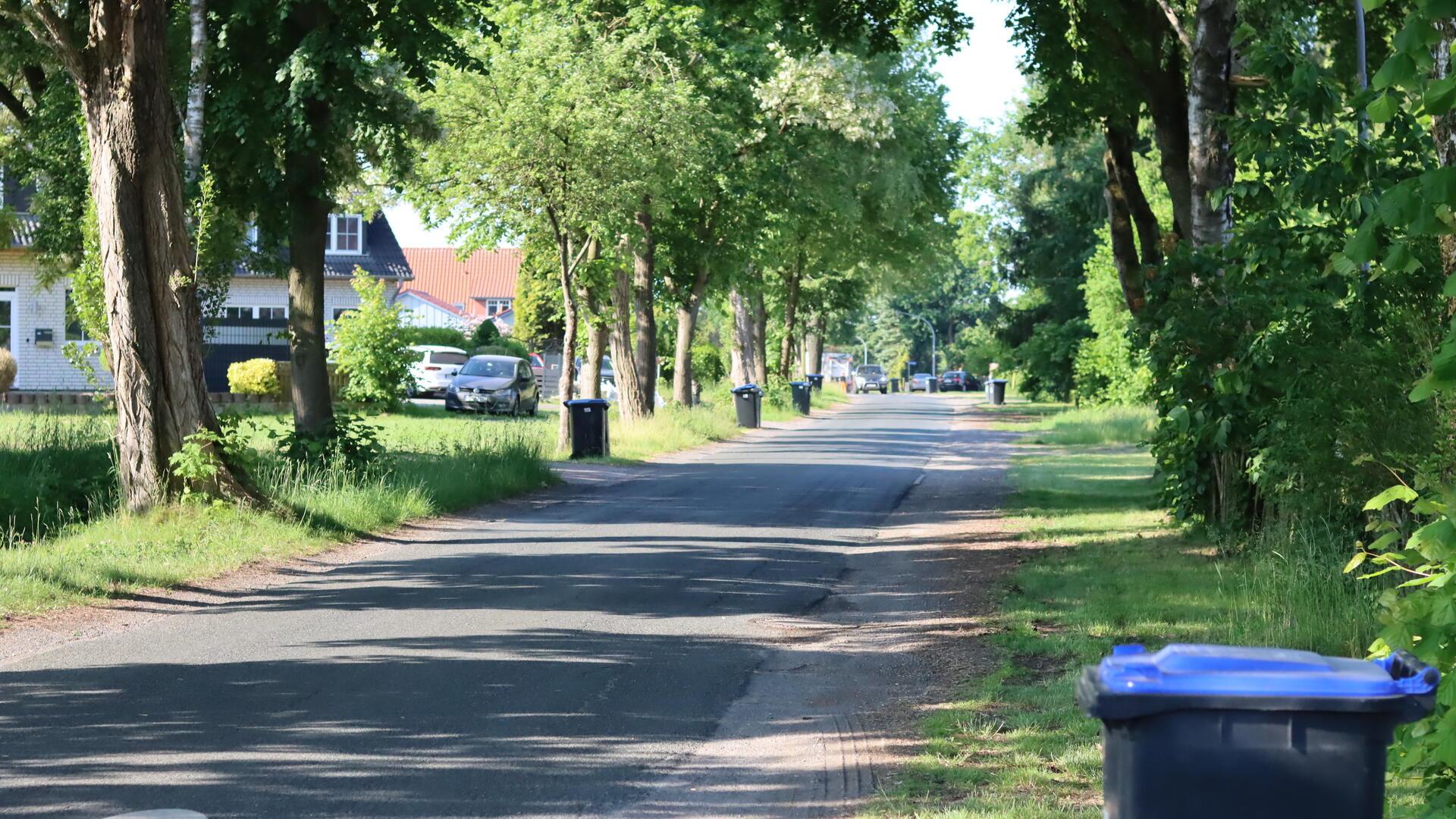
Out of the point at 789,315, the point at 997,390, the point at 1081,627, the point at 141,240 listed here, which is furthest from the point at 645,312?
the point at 997,390

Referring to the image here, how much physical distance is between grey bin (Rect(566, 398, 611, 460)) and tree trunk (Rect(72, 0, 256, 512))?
12.7 meters

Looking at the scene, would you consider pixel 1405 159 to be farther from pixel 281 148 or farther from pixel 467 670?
pixel 281 148

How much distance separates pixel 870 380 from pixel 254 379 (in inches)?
2982

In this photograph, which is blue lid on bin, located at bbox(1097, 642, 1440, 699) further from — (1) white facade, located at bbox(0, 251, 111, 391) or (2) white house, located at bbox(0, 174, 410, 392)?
(1) white facade, located at bbox(0, 251, 111, 391)

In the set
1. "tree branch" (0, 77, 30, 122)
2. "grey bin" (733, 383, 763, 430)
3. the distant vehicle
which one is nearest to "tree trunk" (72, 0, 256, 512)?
"tree branch" (0, 77, 30, 122)

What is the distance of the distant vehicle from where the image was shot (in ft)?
363

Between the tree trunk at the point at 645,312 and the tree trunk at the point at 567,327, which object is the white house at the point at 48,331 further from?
the tree trunk at the point at 567,327

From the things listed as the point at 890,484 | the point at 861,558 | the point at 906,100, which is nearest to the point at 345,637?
the point at 861,558

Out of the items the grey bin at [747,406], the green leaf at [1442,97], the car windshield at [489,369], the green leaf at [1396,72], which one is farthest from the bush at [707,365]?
the green leaf at [1442,97]

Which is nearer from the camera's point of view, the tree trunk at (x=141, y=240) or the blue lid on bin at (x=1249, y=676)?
Result: the blue lid on bin at (x=1249, y=676)

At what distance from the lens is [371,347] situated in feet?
124

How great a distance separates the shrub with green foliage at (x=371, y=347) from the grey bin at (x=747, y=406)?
8616 millimetres

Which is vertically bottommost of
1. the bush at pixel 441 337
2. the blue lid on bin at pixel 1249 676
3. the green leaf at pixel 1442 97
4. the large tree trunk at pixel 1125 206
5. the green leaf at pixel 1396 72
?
the blue lid on bin at pixel 1249 676

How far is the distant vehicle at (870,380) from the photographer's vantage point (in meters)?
111
